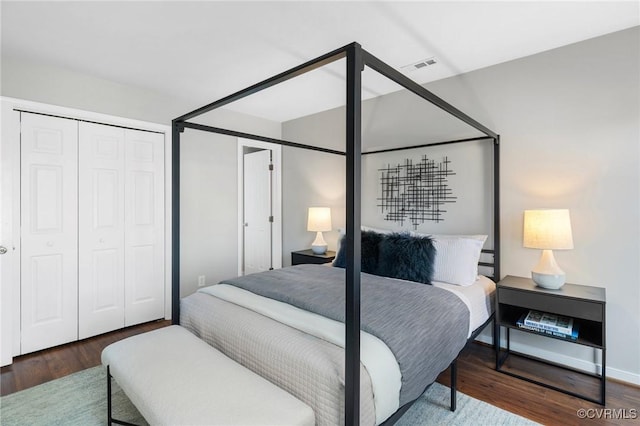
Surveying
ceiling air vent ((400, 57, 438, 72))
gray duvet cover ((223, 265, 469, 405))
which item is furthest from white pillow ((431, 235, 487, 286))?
ceiling air vent ((400, 57, 438, 72))

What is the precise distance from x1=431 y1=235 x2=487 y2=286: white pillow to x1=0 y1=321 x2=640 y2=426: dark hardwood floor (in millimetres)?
542

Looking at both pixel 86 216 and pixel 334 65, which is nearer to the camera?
pixel 334 65

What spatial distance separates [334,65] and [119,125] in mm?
2197

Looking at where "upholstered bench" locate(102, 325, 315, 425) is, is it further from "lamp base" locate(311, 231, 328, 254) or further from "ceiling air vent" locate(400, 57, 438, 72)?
"ceiling air vent" locate(400, 57, 438, 72)

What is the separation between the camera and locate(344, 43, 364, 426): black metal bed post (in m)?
1.21

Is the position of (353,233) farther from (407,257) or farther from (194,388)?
(407,257)

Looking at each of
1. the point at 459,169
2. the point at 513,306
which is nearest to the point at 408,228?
the point at 459,169

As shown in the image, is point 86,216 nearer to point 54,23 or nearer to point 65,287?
point 65,287

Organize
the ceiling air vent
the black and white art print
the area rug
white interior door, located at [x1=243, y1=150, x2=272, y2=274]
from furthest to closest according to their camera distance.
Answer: white interior door, located at [x1=243, y1=150, x2=272, y2=274], the black and white art print, the ceiling air vent, the area rug

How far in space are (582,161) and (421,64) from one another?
1.46 m

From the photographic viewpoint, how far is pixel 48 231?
2.83 metres

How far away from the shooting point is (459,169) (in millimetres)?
3051

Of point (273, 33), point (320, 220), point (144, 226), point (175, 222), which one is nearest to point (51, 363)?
point (144, 226)

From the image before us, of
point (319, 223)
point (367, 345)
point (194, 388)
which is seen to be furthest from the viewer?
point (319, 223)
